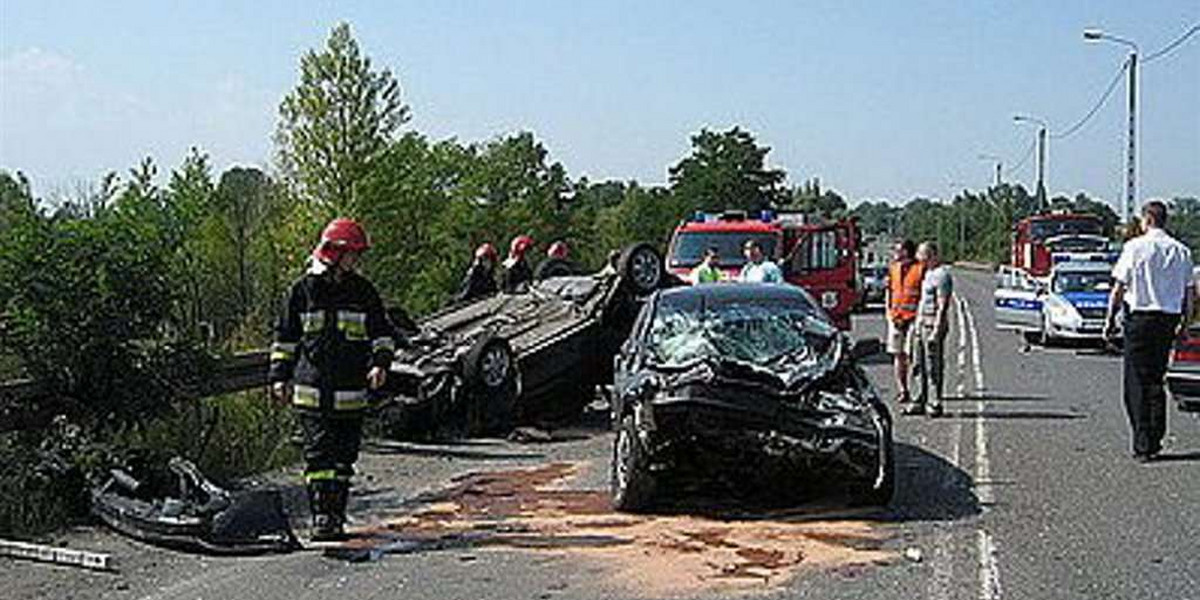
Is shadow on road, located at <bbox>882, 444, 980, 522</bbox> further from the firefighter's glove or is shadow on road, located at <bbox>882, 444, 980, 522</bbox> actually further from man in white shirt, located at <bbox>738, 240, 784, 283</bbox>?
man in white shirt, located at <bbox>738, 240, 784, 283</bbox>

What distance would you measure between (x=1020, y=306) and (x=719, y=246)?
7.03m

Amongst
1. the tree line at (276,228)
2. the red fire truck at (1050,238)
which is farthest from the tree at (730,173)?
the red fire truck at (1050,238)

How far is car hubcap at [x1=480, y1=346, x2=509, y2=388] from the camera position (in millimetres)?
13672

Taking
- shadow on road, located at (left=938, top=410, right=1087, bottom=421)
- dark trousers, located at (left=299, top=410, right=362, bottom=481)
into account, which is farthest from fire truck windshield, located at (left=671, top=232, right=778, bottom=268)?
dark trousers, located at (left=299, top=410, right=362, bottom=481)

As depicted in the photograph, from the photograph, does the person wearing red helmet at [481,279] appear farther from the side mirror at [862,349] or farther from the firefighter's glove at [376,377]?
the firefighter's glove at [376,377]

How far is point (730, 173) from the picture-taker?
72.5 meters

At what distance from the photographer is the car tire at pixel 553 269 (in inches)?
715

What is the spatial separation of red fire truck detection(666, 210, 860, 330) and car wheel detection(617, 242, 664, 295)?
19.9 feet

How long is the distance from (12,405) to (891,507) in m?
5.65

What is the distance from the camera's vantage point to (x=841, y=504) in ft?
31.7

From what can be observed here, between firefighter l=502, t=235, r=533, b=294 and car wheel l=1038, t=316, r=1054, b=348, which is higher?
firefighter l=502, t=235, r=533, b=294

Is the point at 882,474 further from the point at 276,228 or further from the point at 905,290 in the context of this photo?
the point at 276,228

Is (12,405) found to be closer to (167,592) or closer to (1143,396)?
(167,592)

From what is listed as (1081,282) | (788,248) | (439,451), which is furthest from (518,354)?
(1081,282)
